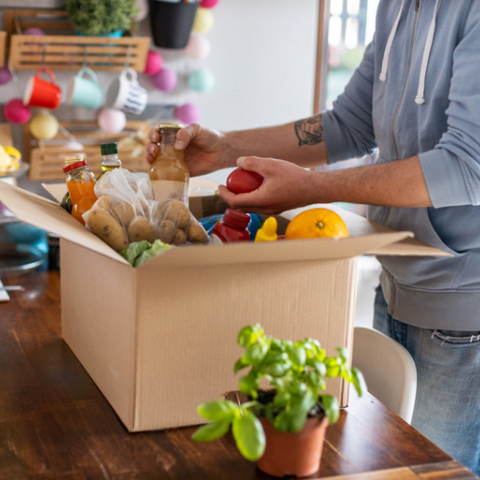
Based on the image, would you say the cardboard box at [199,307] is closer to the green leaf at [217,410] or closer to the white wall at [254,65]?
the green leaf at [217,410]

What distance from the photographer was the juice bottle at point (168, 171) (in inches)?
46.2

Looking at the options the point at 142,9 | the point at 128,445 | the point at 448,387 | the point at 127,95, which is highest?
the point at 142,9

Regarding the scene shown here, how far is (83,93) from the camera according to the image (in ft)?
8.54

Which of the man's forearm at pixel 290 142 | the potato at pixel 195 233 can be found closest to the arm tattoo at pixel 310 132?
the man's forearm at pixel 290 142

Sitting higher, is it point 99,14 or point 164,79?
point 99,14

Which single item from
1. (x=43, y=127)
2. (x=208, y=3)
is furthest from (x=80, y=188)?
(x=208, y=3)

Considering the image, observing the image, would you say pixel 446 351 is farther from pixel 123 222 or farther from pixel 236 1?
pixel 236 1

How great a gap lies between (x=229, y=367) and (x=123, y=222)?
0.27m

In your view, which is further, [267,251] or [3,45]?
[3,45]

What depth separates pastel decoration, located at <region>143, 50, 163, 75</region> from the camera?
287 centimetres

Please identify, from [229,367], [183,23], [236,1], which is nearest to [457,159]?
[229,367]

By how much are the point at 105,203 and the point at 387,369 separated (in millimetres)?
607

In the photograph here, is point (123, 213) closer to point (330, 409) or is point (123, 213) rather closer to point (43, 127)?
point (330, 409)

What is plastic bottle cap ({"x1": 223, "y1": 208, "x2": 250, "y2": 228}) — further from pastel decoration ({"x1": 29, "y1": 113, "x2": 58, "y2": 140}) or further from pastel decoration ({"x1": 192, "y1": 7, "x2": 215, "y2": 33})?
pastel decoration ({"x1": 192, "y1": 7, "x2": 215, "y2": 33})
